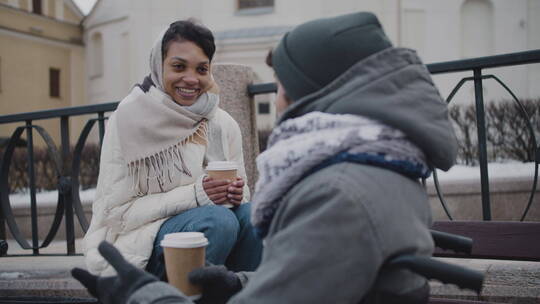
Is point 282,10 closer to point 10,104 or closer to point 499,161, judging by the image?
point 10,104

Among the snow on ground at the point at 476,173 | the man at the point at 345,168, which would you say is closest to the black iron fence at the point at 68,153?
the man at the point at 345,168

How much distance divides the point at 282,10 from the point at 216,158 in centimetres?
1847

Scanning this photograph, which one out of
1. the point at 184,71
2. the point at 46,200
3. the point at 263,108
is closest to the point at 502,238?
the point at 184,71

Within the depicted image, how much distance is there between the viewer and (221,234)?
259cm

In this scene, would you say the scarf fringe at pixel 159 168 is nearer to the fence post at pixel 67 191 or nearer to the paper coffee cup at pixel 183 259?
the paper coffee cup at pixel 183 259

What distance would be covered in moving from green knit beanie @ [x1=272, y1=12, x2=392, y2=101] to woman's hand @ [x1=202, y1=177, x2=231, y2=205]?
3.93 feet

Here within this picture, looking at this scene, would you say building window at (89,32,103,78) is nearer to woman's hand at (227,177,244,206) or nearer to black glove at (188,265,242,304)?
woman's hand at (227,177,244,206)

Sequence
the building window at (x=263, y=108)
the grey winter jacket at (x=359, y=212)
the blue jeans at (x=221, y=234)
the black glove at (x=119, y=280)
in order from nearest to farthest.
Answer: the grey winter jacket at (x=359, y=212) < the black glove at (x=119, y=280) < the blue jeans at (x=221, y=234) < the building window at (x=263, y=108)

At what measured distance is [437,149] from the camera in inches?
58.2

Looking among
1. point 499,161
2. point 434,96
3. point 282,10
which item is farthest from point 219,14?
point 434,96

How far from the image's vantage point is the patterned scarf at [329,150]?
140 centimetres

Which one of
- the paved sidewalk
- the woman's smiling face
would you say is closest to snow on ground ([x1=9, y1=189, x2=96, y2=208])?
the paved sidewalk

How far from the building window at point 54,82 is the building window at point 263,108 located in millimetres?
11150

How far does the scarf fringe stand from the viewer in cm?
281
